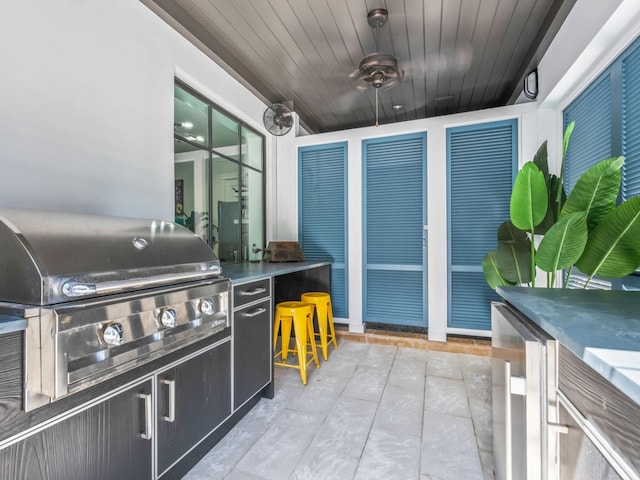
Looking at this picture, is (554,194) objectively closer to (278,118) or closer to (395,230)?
(395,230)

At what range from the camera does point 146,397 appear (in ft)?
4.09

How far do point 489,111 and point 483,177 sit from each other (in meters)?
0.67

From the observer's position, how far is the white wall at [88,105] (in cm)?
148

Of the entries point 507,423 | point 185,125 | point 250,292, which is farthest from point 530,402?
point 185,125

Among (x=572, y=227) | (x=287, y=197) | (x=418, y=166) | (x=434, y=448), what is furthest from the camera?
(x=287, y=197)

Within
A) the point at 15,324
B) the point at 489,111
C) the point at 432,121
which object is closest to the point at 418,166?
the point at 432,121

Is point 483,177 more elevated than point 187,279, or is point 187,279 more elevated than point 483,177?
point 483,177

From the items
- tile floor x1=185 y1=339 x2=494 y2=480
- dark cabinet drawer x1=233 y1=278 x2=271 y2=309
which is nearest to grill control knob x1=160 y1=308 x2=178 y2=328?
dark cabinet drawer x1=233 y1=278 x2=271 y2=309

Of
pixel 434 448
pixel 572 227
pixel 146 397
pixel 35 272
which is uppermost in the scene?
pixel 572 227

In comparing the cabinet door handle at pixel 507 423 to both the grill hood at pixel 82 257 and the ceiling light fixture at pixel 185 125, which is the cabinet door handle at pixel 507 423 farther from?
the ceiling light fixture at pixel 185 125

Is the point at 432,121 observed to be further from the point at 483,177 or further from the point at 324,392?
the point at 324,392

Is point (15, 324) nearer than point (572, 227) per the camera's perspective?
Yes

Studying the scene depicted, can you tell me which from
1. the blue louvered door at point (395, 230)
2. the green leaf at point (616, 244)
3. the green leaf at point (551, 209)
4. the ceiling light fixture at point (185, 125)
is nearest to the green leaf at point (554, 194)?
the green leaf at point (551, 209)

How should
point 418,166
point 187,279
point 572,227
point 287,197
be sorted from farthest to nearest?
point 287,197 → point 418,166 → point 187,279 → point 572,227
